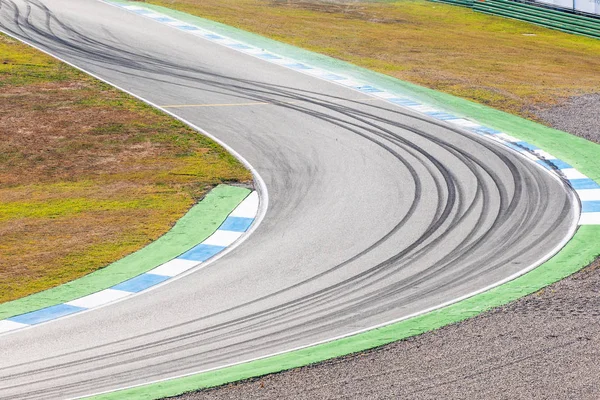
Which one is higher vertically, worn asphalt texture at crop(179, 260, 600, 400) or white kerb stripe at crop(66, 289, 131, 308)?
worn asphalt texture at crop(179, 260, 600, 400)

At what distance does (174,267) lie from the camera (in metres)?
12.9

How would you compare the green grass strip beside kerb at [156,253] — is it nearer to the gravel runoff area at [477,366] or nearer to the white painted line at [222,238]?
the white painted line at [222,238]

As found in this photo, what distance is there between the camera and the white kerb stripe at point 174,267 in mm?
12667

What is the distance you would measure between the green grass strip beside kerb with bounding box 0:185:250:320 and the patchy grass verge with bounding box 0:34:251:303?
0.18m

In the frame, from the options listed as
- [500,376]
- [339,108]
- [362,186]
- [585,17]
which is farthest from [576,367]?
[585,17]

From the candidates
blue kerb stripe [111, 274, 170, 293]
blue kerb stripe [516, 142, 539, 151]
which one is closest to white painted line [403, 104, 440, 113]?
blue kerb stripe [516, 142, 539, 151]

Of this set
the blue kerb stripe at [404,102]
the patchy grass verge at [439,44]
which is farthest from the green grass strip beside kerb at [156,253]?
the patchy grass verge at [439,44]

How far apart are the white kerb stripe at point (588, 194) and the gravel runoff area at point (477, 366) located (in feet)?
15.6

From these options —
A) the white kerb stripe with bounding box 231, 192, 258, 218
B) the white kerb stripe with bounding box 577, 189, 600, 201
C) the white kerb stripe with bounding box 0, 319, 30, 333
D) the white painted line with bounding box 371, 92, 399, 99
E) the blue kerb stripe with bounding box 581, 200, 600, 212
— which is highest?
the white painted line with bounding box 371, 92, 399, 99

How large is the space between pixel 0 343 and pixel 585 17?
1017 inches

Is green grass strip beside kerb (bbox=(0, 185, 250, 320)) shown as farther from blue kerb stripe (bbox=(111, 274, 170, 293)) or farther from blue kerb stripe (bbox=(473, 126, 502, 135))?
blue kerb stripe (bbox=(473, 126, 502, 135))

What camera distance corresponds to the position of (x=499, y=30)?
3253 centimetres

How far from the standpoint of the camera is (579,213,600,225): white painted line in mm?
14308

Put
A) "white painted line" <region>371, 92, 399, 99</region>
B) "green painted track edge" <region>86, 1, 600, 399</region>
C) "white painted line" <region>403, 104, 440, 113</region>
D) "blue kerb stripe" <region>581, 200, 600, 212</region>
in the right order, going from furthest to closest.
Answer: "white painted line" <region>371, 92, 399, 99</region> → "white painted line" <region>403, 104, 440, 113</region> → "blue kerb stripe" <region>581, 200, 600, 212</region> → "green painted track edge" <region>86, 1, 600, 399</region>
